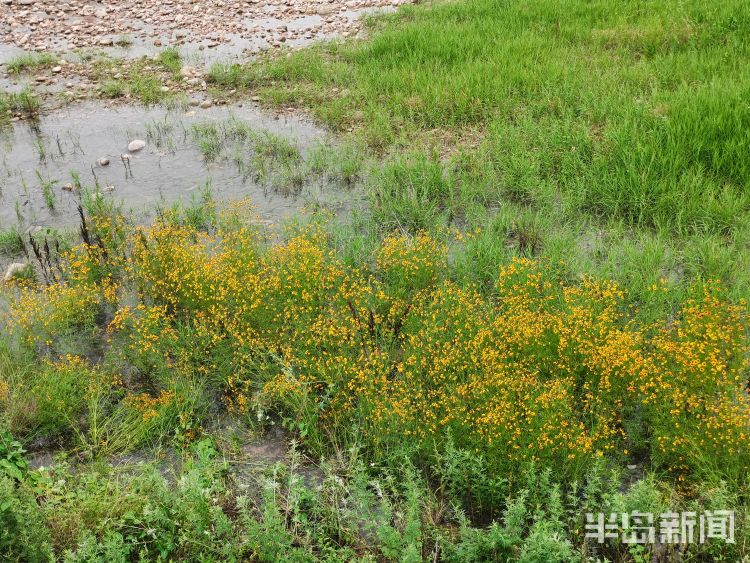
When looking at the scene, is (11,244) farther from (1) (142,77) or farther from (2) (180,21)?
(2) (180,21)

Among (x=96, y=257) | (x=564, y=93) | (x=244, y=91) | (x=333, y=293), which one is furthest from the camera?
(x=244, y=91)

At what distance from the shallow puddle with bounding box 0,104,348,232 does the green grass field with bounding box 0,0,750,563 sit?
0.81ft

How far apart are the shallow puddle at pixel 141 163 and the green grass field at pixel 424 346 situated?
25 centimetres

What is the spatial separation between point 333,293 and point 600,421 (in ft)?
8.66

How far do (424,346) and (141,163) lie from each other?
546cm

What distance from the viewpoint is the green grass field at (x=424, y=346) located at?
12.5 feet

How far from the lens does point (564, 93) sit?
8.30 m

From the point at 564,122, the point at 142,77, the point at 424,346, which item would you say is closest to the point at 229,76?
the point at 142,77

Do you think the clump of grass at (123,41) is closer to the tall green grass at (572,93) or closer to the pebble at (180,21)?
the pebble at (180,21)

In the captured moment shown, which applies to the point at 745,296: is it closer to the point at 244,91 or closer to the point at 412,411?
the point at 412,411

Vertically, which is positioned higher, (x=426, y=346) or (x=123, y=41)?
(x=123, y=41)

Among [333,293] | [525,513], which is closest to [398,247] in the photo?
[333,293]

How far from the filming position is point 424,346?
4.95 m

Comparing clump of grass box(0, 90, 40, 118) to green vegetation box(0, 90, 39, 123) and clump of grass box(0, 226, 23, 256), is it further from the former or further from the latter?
clump of grass box(0, 226, 23, 256)
